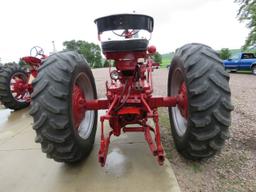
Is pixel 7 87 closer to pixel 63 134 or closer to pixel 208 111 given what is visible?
pixel 63 134

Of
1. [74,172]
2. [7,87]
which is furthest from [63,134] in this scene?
[7,87]

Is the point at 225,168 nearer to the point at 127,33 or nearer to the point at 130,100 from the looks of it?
the point at 130,100

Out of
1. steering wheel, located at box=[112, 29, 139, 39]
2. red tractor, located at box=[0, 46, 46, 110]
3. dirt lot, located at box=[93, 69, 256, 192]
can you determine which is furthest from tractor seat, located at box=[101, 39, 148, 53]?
red tractor, located at box=[0, 46, 46, 110]

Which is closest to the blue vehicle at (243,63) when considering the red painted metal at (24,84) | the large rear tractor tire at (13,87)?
the red painted metal at (24,84)

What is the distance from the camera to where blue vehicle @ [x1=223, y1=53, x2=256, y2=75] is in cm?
1357

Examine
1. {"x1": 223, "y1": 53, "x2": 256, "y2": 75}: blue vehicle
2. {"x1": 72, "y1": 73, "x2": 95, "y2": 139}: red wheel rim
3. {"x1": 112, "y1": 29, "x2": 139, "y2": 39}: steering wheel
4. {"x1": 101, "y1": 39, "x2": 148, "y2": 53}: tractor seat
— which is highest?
{"x1": 112, "y1": 29, "x2": 139, "y2": 39}: steering wheel

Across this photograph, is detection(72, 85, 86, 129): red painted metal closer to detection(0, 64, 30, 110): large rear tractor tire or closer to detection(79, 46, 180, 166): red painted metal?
detection(79, 46, 180, 166): red painted metal

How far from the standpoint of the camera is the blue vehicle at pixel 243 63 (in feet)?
44.5

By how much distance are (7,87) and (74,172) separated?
13.5 ft

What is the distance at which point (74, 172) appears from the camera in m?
2.68

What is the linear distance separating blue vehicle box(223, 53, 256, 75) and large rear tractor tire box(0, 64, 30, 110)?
11966 mm

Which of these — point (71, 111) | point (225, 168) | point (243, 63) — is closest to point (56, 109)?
point (71, 111)

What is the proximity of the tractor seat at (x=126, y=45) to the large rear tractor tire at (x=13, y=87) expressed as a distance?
14.3 feet

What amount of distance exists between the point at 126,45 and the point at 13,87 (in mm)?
4753
